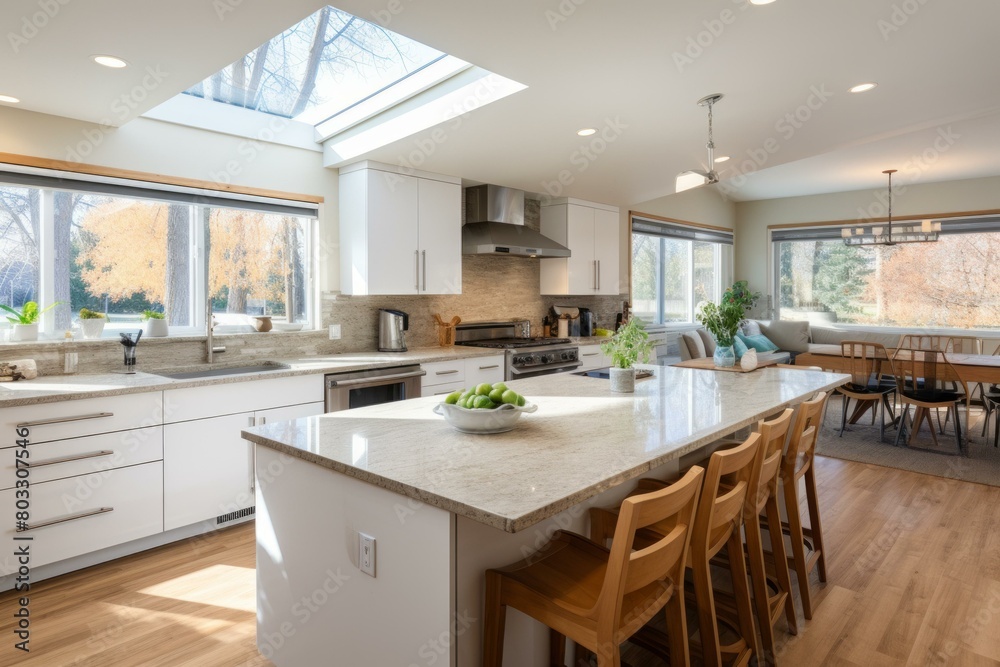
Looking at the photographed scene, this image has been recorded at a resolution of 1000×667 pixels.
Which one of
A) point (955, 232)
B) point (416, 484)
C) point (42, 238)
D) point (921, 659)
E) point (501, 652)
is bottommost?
point (921, 659)

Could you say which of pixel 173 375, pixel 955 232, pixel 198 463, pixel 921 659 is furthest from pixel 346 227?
pixel 955 232

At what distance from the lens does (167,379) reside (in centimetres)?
305

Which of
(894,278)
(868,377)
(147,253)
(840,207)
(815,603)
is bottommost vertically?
(815,603)

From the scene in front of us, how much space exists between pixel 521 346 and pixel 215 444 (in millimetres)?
2361

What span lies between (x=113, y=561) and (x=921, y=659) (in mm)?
3499

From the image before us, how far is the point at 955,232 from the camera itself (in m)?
7.19

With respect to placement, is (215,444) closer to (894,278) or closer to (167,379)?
(167,379)

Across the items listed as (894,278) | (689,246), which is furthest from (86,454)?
(894,278)

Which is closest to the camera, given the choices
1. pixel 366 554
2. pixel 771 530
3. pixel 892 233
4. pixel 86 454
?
pixel 366 554

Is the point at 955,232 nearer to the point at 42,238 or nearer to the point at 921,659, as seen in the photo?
the point at 921,659

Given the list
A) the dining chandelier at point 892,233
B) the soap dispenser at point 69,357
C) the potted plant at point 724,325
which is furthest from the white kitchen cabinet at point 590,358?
the soap dispenser at point 69,357

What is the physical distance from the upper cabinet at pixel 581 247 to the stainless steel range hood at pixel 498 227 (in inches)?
13.2

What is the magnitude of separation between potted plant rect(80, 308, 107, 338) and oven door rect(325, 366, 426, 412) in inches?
48.3

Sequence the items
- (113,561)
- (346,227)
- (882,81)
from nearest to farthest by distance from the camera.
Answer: (113,561), (882,81), (346,227)
